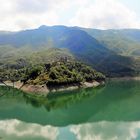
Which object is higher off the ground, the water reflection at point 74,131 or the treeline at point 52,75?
the water reflection at point 74,131

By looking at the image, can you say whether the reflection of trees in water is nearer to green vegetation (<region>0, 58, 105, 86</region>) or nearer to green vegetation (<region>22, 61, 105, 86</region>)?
green vegetation (<region>22, 61, 105, 86</region>)

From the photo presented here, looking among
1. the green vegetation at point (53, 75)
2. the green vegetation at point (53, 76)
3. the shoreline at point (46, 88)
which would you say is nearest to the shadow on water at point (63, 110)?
the shoreline at point (46, 88)

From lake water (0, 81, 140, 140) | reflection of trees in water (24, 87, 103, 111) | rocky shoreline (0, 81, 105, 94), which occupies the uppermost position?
lake water (0, 81, 140, 140)

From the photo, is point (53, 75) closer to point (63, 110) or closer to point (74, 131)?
point (63, 110)

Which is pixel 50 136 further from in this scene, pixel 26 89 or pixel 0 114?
pixel 26 89

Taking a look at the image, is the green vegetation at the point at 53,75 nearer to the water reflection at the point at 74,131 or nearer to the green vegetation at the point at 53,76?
the green vegetation at the point at 53,76

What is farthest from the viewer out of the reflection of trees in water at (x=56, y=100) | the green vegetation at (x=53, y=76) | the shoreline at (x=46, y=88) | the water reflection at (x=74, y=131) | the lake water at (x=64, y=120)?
the green vegetation at (x=53, y=76)

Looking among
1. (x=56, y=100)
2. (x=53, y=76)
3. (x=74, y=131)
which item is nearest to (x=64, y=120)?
(x=74, y=131)

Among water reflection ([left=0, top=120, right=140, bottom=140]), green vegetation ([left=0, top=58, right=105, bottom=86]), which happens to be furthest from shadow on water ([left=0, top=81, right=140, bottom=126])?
green vegetation ([left=0, top=58, right=105, bottom=86])

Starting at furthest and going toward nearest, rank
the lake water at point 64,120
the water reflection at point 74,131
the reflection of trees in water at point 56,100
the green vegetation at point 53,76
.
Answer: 1. the green vegetation at point 53,76
2. the reflection of trees in water at point 56,100
3. the lake water at point 64,120
4. the water reflection at point 74,131
